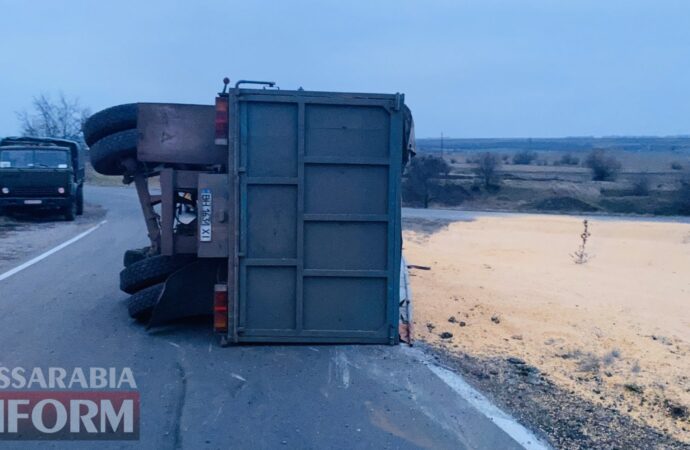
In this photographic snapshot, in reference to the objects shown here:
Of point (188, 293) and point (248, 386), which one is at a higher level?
point (188, 293)

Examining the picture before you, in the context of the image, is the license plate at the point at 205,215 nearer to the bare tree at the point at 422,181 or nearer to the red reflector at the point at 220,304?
the red reflector at the point at 220,304

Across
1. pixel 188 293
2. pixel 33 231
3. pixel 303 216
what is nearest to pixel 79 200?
pixel 33 231

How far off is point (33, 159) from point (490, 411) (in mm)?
21551

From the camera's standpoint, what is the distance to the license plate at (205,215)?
795 centimetres

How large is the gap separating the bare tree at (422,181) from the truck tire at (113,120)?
41.3m

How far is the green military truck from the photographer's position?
23938 mm

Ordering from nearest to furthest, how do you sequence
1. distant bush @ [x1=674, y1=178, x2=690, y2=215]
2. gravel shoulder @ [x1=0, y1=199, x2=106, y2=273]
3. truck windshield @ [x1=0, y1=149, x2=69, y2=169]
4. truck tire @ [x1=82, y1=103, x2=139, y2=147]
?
truck tire @ [x1=82, y1=103, x2=139, y2=147] < gravel shoulder @ [x1=0, y1=199, x2=106, y2=273] < truck windshield @ [x1=0, y1=149, x2=69, y2=169] < distant bush @ [x1=674, y1=178, x2=690, y2=215]

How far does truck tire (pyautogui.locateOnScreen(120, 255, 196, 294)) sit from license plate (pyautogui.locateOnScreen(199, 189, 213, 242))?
1033 mm

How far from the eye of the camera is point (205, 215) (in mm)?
7973

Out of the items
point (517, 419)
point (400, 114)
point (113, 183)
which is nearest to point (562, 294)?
point (400, 114)

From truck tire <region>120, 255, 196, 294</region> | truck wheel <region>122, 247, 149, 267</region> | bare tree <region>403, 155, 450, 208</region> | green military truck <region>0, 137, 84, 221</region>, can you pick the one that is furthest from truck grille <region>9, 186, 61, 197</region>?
bare tree <region>403, 155, 450, 208</region>

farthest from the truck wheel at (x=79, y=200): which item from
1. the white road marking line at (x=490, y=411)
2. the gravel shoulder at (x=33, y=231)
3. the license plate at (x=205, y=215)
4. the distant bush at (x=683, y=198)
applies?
the distant bush at (x=683, y=198)

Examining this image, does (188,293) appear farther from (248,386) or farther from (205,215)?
Answer: (248,386)

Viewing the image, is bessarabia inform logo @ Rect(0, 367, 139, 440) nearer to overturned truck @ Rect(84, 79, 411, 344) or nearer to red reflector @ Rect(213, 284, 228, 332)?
red reflector @ Rect(213, 284, 228, 332)
